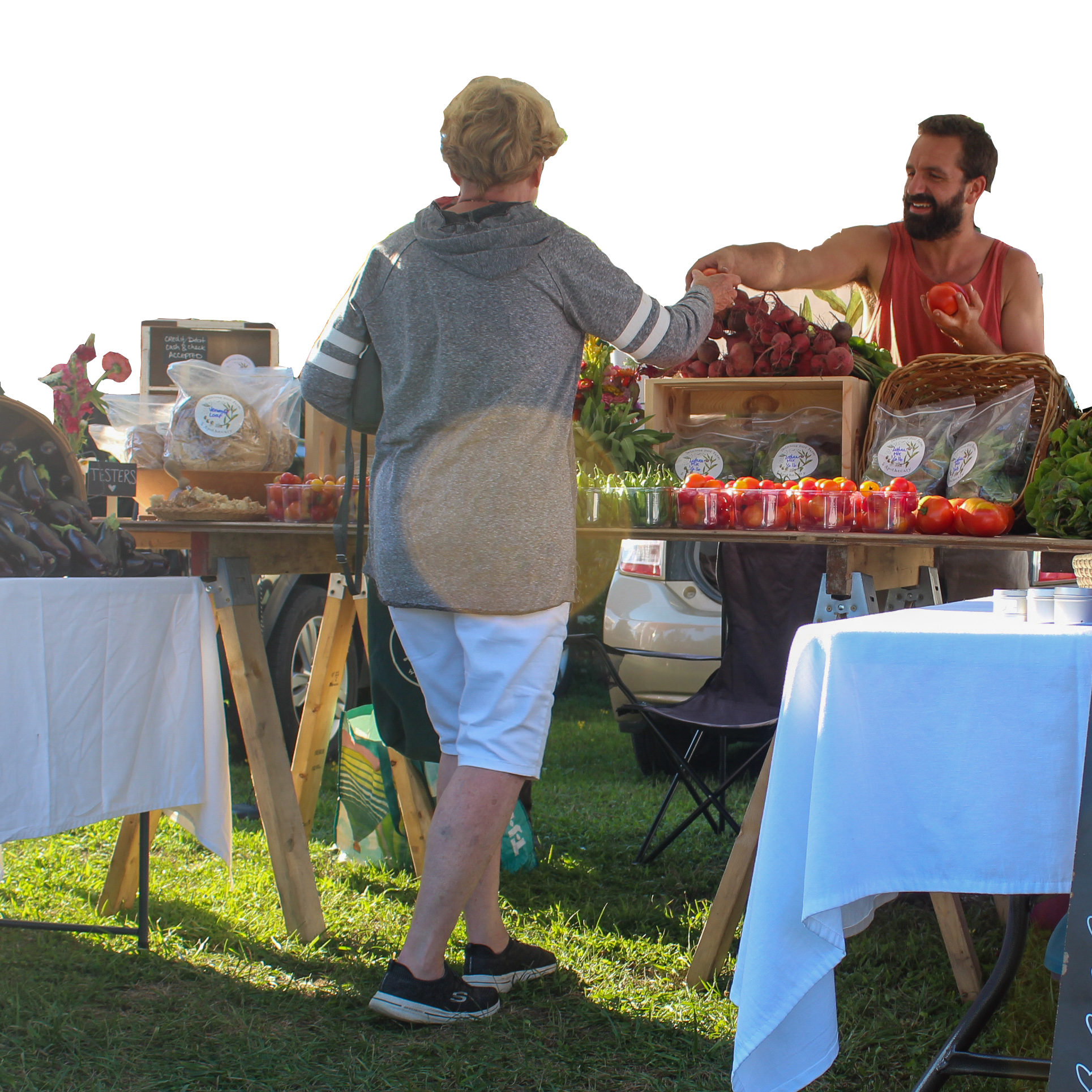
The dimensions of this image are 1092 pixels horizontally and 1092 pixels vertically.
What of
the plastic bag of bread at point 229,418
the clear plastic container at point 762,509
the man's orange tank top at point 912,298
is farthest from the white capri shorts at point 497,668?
the man's orange tank top at point 912,298

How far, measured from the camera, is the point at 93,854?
3514 mm

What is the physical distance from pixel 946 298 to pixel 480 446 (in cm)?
135

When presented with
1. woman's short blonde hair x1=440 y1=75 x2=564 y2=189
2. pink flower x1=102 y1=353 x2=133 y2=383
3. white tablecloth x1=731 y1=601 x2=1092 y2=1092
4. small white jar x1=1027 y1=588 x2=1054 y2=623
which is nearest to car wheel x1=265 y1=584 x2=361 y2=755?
pink flower x1=102 y1=353 x2=133 y2=383

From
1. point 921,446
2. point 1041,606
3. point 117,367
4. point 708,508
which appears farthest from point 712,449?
point 117,367

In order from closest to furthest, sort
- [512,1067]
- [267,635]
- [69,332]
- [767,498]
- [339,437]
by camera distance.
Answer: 1. [512,1067]
2. [767,498]
3. [339,437]
4. [267,635]
5. [69,332]

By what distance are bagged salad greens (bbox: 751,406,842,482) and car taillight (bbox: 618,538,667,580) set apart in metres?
1.31

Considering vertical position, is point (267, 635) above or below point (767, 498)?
below

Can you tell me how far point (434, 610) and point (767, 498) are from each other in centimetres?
84

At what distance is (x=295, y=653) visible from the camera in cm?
458

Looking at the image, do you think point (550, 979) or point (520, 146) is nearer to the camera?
point (520, 146)

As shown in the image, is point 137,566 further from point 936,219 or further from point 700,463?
point 936,219

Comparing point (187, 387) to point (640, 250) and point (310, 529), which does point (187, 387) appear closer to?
point (310, 529)

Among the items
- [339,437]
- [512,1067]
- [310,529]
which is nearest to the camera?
[512,1067]

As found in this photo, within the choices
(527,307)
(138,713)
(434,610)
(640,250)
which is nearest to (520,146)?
(527,307)
